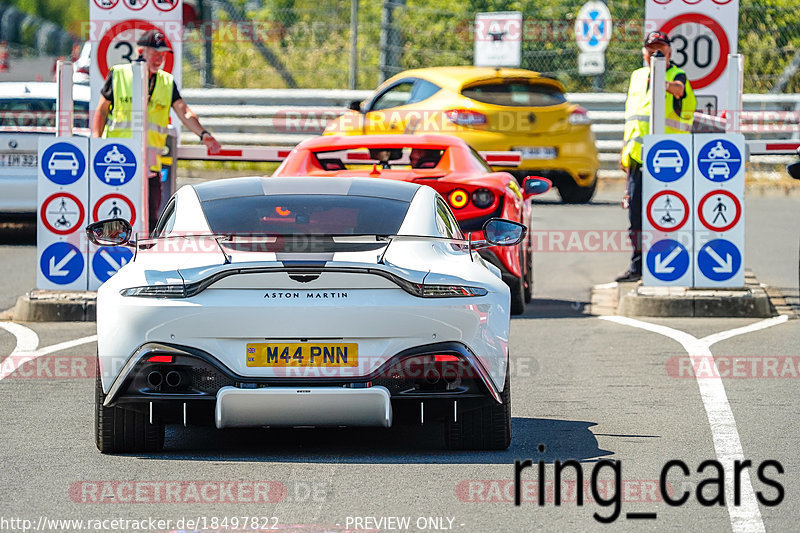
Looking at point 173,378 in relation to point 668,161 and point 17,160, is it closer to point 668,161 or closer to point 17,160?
point 668,161

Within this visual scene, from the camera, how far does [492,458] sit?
7117 millimetres

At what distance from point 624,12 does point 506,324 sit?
18.9 m

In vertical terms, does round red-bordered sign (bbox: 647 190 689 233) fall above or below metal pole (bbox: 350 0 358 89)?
below

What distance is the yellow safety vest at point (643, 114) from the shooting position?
43.5ft

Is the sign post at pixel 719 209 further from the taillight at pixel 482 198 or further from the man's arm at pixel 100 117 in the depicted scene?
the man's arm at pixel 100 117

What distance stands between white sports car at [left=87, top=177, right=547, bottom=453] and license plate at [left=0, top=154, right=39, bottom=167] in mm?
9524

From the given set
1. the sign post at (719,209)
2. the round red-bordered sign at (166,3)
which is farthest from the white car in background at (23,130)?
the sign post at (719,209)

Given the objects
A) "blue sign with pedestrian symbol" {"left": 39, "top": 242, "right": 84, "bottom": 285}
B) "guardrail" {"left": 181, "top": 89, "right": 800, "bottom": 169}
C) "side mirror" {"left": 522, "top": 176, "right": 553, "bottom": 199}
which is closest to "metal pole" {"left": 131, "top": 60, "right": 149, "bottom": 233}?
"blue sign with pedestrian symbol" {"left": 39, "top": 242, "right": 84, "bottom": 285}

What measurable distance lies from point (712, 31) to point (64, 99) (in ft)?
17.8

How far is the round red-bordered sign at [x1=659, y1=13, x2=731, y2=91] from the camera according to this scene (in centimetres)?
1374

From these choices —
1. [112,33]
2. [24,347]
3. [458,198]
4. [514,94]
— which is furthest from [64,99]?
[514,94]

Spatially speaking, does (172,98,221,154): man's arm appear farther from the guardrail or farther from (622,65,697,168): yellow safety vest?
the guardrail

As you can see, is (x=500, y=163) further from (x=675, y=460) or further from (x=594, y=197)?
(x=594, y=197)

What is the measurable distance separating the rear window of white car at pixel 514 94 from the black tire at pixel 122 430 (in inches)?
491
